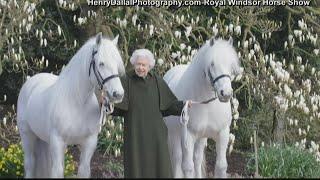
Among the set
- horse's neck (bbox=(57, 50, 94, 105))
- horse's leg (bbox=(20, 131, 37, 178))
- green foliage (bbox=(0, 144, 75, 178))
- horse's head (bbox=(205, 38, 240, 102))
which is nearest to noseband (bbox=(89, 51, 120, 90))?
horse's neck (bbox=(57, 50, 94, 105))

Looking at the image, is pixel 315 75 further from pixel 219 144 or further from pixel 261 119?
pixel 219 144

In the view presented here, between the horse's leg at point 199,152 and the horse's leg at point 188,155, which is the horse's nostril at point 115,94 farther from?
the horse's leg at point 199,152

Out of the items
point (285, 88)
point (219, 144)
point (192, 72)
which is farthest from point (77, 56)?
point (285, 88)

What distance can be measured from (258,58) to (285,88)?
1.21m

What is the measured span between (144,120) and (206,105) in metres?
0.78

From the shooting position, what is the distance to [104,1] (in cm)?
1028

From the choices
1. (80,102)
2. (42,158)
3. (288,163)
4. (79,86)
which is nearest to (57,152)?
(80,102)

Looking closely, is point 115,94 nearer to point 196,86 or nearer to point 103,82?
point 103,82

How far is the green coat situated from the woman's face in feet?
0.22

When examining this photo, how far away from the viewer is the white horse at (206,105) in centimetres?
671

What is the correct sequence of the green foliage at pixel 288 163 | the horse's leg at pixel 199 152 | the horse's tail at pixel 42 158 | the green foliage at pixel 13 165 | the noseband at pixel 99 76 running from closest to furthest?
the noseband at pixel 99 76
the horse's tail at pixel 42 158
the horse's leg at pixel 199 152
the green foliage at pixel 13 165
the green foliage at pixel 288 163

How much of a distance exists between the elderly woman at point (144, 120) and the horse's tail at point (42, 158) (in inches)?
49.4

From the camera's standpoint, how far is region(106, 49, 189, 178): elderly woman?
6.48m

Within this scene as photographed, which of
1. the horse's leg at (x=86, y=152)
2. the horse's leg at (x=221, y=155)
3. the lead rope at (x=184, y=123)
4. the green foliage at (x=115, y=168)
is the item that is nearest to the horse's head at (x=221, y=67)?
the lead rope at (x=184, y=123)
